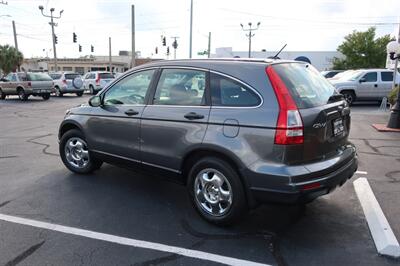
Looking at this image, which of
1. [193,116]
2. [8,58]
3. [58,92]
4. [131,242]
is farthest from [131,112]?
[8,58]

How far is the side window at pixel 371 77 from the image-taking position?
59.0ft

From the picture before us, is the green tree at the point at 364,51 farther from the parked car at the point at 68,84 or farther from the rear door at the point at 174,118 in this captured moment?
the rear door at the point at 174,118

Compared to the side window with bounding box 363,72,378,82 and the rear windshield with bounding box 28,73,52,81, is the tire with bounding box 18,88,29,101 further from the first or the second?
the side window with bounding box 363,72,378,82

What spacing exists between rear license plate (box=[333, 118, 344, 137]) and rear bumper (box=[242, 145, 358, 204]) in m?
0.37

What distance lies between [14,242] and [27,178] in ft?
7.44

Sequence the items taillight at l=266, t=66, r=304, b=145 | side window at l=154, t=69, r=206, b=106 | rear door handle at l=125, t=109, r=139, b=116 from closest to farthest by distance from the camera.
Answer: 1. taillight at l=266, t=66, r=304, b=145
2. side window at l=154, t=69, r=206, b=106
3. rear door handle at l=125, t=109, r=139, b=116

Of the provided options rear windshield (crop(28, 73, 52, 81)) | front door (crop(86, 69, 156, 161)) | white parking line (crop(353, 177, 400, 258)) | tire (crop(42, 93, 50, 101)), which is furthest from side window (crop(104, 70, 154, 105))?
tire (crop(42, 93, 50, 101))

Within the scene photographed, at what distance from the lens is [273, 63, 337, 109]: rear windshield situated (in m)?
3.77

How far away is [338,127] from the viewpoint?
4.16m

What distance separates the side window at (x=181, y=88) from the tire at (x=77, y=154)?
1.83m

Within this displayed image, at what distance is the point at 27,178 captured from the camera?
5824 mm

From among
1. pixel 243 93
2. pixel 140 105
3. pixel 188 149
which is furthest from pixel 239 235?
pixel 140 105

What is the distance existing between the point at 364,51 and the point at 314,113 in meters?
49.2

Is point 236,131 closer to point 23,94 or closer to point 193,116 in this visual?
point 193,116
